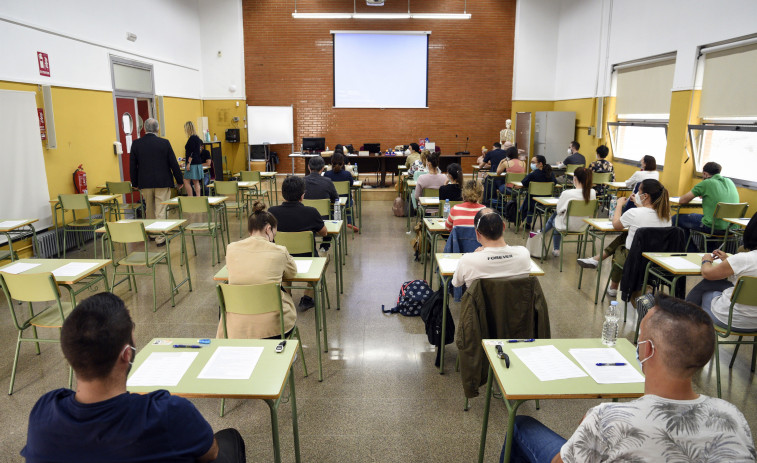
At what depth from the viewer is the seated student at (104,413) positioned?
134 centimetres

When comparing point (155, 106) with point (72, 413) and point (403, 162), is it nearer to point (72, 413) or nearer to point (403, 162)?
point (403, 162)

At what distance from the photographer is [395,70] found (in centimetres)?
1338

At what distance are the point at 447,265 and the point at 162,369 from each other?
2.13 metres

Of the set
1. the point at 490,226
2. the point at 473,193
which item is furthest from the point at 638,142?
the point at 490,226

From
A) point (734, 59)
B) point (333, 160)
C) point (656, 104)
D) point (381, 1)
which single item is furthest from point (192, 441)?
point (381, 1)

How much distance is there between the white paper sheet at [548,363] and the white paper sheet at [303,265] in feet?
5.84

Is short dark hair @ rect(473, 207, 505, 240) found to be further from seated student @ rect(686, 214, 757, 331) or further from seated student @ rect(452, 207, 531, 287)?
seated student @ rect(686, 214, 757, 331)

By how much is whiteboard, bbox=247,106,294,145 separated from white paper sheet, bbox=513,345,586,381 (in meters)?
12.1

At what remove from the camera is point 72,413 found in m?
1.36

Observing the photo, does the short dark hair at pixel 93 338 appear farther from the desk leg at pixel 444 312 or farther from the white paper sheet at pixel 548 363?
the desk leg at pixel 444 312

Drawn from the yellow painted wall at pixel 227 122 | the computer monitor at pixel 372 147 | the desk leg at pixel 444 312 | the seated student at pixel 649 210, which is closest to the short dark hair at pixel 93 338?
the desk leg at pixel 444 312

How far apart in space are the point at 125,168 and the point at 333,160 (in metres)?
4.18

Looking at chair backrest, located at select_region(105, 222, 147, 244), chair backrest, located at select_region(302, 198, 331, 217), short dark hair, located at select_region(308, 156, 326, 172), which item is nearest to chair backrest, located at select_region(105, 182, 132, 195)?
chair backrest, located at select_region(105, 222, 147, 244)

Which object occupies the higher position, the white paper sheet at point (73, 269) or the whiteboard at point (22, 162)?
the whiteboard at point (22, 162)
